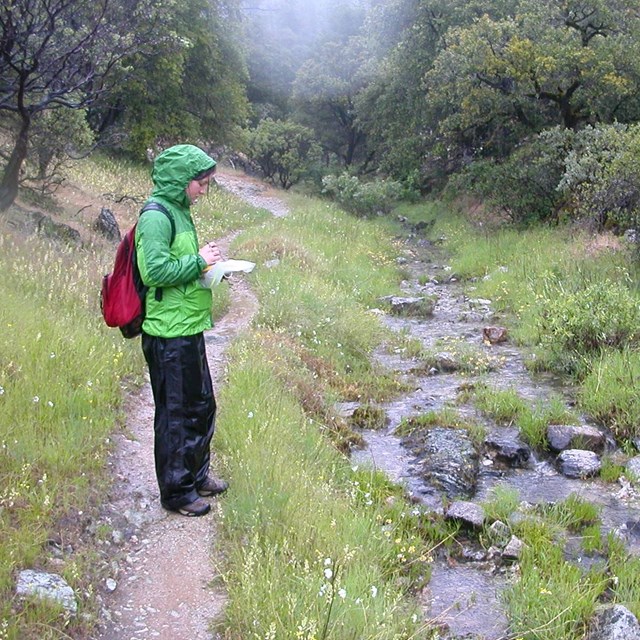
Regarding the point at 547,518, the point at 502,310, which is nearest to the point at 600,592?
the point at 547,518

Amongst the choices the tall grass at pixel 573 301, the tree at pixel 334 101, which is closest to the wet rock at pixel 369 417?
the tall grass at pixel 573 301

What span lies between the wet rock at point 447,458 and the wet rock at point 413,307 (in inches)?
217

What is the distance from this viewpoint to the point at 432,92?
22.1m

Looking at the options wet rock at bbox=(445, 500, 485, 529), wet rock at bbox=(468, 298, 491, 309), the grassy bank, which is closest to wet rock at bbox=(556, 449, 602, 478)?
the grassy bank

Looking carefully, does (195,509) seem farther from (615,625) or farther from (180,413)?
(615,625)

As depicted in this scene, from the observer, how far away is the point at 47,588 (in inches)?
141

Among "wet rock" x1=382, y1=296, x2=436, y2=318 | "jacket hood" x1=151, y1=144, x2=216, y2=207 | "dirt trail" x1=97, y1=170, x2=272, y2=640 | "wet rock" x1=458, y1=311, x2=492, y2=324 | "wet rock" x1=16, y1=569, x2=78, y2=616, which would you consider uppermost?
"jacket hood" x1=151, y1=144, x2=216, y2=207

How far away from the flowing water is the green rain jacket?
231 centimetres

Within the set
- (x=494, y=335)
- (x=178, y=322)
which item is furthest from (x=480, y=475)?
(x=494, y=335)

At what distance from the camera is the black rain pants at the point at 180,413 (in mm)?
4449

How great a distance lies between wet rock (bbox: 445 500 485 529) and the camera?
18.2 feet

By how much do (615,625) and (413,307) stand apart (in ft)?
29.8

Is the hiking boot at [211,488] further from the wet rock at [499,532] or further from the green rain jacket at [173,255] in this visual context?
the wet rock at [499,532]

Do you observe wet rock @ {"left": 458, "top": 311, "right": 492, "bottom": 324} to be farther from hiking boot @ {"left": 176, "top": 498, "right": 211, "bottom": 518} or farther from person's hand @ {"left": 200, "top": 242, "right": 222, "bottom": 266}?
person's hand @ {"left": 200, "top": 242, "right": 222, "bottom": 266}
